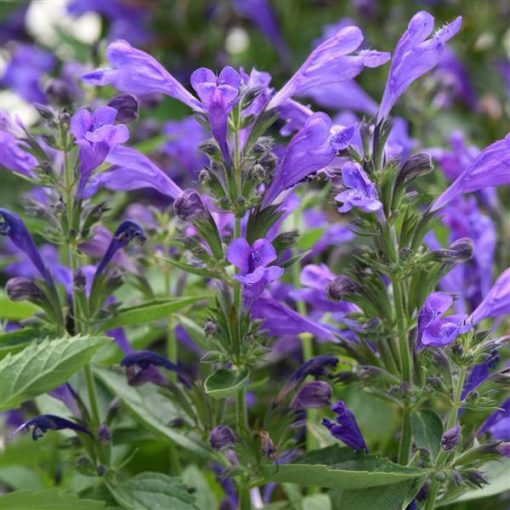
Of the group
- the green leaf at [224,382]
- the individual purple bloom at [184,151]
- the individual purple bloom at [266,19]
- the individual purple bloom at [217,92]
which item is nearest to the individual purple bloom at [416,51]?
the individual purple bloom at [217,92]

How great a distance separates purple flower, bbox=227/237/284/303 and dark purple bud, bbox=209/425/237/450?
14 cm

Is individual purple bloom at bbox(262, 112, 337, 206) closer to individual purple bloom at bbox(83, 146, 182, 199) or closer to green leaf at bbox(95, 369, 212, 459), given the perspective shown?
individual purple bloom at bbox(83, 146, 182, 199)

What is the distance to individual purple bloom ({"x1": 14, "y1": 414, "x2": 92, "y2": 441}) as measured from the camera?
2.75 feet

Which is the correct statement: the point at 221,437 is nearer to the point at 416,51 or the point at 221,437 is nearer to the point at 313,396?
the point at 313,396

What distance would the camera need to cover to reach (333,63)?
2.63ft

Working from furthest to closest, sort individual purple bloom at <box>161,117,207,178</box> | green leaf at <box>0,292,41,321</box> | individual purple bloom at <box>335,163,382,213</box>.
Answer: individual purple bloom at <box>161,117,207,178</box>
green leaf at <box>0,292,41,321</box>
individual purple bloom at <box>335,163,382,213</box>

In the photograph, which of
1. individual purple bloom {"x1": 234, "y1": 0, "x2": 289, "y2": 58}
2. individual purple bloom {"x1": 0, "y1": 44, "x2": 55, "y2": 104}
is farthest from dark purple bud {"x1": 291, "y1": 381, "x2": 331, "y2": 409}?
individual purple bloom {"x1": 234, "y1": 0, "x2": 289, "y2": 58}

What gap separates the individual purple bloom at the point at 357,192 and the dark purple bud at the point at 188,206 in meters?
0.11

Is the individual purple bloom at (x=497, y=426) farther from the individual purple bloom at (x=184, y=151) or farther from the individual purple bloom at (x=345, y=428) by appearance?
the individual purple bloom at (x=184, y=151)

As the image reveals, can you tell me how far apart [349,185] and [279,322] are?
0.53 feet

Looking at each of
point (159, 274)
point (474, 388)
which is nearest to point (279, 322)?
point (474, 388)

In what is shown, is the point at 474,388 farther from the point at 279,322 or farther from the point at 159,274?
the point at 159,274

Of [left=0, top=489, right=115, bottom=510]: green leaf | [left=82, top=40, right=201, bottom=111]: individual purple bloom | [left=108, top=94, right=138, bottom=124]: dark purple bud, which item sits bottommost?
[left=0, top=489, right=115, bottom=510]: green leaf

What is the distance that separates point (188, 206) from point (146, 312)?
130 mm
